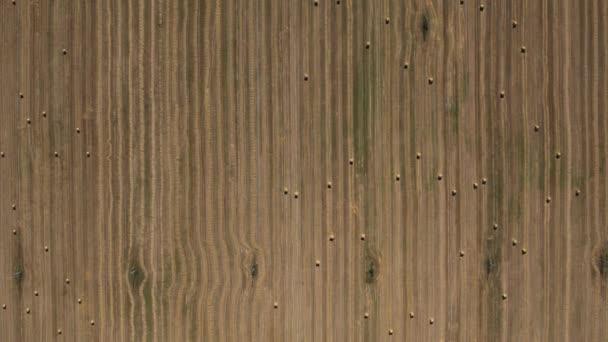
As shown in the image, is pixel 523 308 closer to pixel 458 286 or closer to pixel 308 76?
pixel 458 286

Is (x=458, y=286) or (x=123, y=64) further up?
(x=123, y=64)

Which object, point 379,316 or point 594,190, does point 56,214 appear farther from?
point 594,190

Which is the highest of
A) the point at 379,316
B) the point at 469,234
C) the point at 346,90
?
the point at 346,90

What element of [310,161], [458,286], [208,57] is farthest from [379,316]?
[208,57]

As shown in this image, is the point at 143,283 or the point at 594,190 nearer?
the point at 594,190

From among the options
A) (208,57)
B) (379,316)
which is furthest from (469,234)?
(208,57)

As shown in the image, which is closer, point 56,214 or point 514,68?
point 514,68

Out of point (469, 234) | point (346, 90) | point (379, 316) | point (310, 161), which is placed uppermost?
point (346, 90)
